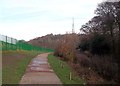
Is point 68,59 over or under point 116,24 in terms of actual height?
under

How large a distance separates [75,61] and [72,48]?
235 centimetres

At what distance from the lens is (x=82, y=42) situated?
6291 cm

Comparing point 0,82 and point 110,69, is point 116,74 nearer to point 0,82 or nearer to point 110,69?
point 110,69

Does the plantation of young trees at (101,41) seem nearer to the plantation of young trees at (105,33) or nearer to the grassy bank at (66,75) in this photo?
the plantation of young trees at (105,33)

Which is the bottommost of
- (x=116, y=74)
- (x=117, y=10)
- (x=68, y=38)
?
(x=116, y=74)

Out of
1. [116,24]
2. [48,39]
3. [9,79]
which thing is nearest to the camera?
[9,79]

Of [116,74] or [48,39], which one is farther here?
[48,39]

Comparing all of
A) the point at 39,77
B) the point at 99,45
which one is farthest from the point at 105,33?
the point at 39,77

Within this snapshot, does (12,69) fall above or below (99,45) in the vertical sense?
below

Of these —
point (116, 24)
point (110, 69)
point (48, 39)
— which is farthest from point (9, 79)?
point (48, 39)

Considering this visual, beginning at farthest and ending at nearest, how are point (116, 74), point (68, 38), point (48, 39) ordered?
point (48, 39) < point (68, 38) < point (116, 74)

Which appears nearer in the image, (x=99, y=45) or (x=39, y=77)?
(x=39, y=77)

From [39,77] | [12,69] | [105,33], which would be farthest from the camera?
[105,33]

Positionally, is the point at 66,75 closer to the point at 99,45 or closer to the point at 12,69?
the point at 12,69
